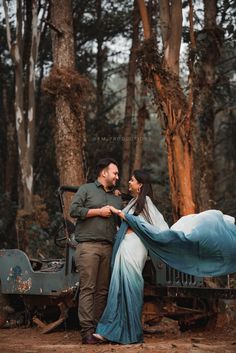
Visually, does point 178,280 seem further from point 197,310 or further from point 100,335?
point 100,335

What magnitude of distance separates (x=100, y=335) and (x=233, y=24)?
536 inches

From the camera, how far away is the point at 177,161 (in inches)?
398

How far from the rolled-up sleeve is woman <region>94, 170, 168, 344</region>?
35 centimetres

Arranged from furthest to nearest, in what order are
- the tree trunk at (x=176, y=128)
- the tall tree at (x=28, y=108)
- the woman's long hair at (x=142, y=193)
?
the tall tree at (x=28, y=108) → the tree trunk at (x=176, y=128) → the woman's long hair at (x=142, y=193)

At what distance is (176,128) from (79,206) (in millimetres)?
3301

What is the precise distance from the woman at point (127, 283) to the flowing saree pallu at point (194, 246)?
0.14m

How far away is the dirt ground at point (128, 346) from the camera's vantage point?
260 inches

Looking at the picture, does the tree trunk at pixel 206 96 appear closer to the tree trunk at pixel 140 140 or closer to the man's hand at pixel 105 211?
the tree trunk at pixel 140 140

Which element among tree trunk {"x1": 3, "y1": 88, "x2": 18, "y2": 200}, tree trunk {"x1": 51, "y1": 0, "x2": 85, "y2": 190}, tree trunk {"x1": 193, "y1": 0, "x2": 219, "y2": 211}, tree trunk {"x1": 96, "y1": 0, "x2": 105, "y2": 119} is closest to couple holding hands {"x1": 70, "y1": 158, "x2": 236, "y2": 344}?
tree trunk {"x1": 51, "y1": 0, "x2": 85, "y2": 190}

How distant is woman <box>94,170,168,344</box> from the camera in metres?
7.12

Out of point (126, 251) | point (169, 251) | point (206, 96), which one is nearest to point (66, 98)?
point (126, 251)

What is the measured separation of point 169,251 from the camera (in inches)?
291

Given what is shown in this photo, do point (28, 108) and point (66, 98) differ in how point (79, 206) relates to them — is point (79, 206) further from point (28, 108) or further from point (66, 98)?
point (28, 108)

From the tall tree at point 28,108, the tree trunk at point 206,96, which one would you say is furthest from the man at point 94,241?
the tree trunk at point 206,96
